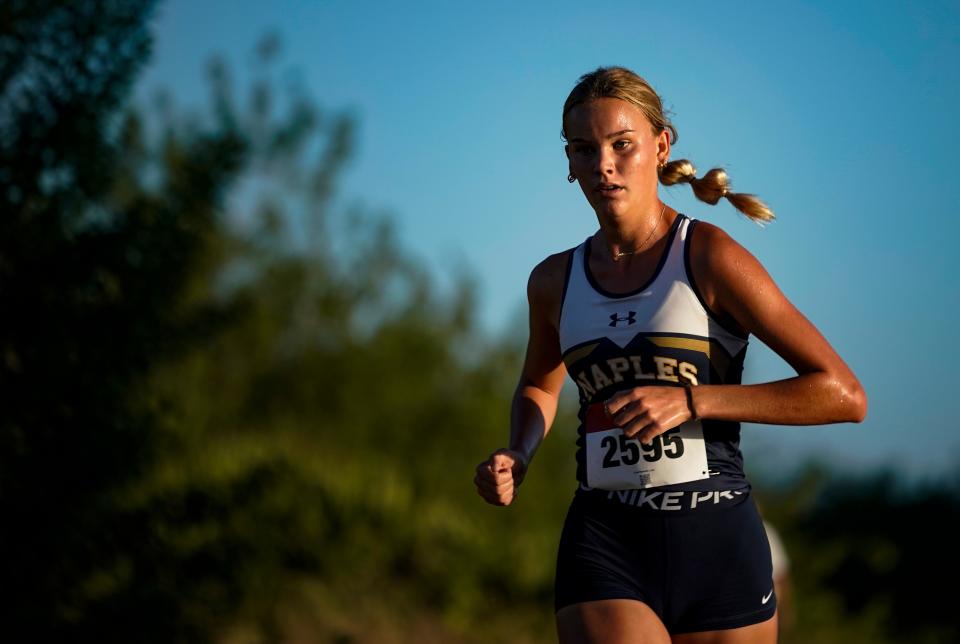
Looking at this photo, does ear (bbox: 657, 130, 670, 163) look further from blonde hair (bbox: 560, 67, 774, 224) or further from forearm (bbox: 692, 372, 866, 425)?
forearm (bbox: 692, 372, 866, 425)

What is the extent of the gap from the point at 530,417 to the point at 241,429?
992 centimetres

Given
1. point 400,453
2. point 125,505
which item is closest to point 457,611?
point 400,453

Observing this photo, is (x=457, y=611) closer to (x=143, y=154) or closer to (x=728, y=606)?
(x=143, y=154)

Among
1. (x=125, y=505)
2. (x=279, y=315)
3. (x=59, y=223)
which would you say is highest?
(x=279, y=315)

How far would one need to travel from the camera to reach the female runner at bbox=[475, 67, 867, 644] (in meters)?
2.98

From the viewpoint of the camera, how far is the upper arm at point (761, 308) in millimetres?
2980

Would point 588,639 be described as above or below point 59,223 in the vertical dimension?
below

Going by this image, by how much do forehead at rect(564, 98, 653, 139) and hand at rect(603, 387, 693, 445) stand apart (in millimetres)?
798

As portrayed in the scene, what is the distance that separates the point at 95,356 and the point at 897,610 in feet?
41.9

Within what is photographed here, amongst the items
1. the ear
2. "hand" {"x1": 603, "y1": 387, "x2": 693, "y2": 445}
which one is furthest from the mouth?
"hand" {"x1": 603, "y1": 387, "x2": 693, "y2": 445}

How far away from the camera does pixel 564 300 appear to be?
10.9 feet

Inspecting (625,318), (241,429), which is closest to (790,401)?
(625,318)

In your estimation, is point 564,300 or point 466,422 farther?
point 466,422

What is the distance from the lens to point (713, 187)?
11.3ft
